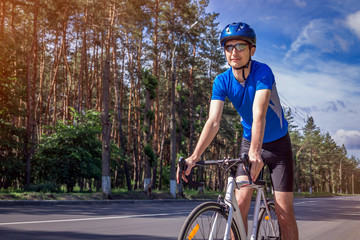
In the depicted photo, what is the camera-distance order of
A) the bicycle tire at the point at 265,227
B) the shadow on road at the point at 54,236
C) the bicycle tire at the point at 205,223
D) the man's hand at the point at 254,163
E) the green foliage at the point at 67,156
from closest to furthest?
the bicycle tire at the point at 205,223 < the man's hand at the point at 254,163 < the bicycle tire at the point at 265,227 < the shadow on road at the point at 54,236 < the green foliage at the point at 67,156

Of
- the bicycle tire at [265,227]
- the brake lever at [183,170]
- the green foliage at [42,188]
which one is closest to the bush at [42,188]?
the green foliage at [42,188]

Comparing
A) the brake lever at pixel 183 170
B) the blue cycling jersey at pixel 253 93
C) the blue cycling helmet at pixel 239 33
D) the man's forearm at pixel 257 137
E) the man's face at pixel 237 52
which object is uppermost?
the blue cycling helmet at pixel 239 33

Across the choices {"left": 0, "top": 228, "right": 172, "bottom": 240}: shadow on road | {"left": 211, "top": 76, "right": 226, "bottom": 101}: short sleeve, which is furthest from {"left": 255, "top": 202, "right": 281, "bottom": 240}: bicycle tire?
{"left": 0, "top": 228, "right": 172, "bottom": 240}: shadow on road

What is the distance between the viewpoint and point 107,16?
2736 centimetres

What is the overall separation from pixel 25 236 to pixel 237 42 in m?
4.77

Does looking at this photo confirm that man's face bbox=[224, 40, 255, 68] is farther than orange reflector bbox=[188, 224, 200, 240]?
Yes

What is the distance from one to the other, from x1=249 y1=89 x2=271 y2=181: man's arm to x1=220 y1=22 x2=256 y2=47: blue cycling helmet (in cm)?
43

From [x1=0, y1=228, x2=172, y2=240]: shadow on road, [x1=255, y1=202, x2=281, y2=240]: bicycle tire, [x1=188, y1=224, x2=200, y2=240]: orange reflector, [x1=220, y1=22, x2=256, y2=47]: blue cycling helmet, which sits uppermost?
[x1=220, y1=22, x2=256, y2=47]: blue cycling helmet

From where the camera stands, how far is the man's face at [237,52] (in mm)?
2928

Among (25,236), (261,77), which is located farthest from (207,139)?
(25,236)

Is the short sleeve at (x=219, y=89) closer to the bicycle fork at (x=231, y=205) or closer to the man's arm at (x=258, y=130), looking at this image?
the man's arm at (x=258, y=130)

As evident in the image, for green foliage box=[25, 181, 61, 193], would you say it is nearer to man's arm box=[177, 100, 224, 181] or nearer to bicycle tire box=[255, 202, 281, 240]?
bicycle tire box=[255, 202, 281, 240]

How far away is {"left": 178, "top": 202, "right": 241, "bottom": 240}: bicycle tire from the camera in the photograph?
92.5 inches

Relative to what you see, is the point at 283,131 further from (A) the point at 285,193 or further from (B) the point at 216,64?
(B) the point at 216,64
